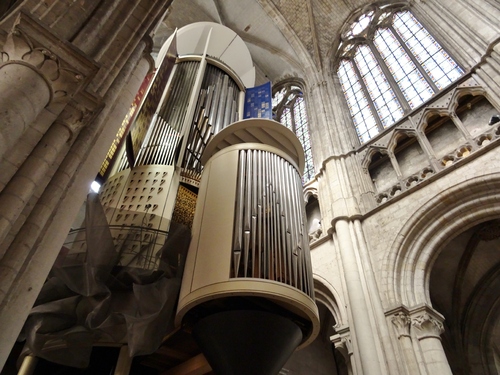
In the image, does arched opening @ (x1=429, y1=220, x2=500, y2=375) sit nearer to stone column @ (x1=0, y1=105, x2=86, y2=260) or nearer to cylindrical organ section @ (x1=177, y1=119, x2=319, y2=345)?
cylindrical organ section @ (x1=177, y1=119, x2=319, y2=345)

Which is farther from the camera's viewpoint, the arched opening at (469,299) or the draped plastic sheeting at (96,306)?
the arched opening at (469,299)

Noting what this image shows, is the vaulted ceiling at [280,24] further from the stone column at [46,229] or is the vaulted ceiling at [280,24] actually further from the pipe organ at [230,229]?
the stone column at [46,229]

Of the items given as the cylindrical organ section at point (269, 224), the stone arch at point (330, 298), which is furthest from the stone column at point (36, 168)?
the stone arch at point (330, 298)

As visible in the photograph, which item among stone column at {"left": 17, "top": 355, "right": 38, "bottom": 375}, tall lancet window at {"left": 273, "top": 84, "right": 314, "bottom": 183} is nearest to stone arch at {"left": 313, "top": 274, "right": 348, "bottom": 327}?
stone column at {"left": 17, "top": 355, "right": 38, "bottom": 375}

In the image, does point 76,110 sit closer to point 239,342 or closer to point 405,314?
point 239,342

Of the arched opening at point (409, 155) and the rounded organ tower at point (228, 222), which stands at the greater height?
the arched opening at point (409, 155)

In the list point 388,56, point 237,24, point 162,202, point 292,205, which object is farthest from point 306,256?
point 237,24

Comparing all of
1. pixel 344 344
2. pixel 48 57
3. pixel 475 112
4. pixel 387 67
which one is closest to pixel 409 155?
pixel 475 112

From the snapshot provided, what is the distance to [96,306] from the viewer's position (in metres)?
2.91

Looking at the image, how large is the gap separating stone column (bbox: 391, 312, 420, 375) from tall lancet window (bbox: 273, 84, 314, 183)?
7023mm

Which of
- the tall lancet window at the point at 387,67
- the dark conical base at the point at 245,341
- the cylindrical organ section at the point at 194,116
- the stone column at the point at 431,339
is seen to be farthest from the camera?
the tall lancet window at the point at 387,67

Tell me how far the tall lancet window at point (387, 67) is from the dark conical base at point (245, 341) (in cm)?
693

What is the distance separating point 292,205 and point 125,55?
2.37 meters

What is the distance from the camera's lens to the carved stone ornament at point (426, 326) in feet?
17.2
